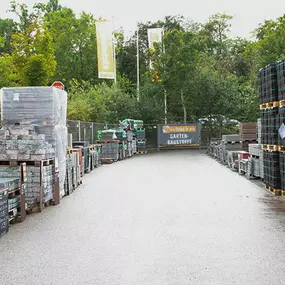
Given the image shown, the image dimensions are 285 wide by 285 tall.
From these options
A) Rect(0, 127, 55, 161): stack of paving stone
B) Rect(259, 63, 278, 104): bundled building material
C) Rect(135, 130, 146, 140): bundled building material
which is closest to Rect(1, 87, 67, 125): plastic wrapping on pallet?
Rect(0, 127, 55, 161): stack of paving stone

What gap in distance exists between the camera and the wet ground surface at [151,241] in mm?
5293

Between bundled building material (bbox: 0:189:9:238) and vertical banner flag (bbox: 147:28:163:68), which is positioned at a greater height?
vertical banner flag (bbox: 147:28:163:68)

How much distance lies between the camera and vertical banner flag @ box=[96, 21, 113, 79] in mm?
35531

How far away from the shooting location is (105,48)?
36000mm

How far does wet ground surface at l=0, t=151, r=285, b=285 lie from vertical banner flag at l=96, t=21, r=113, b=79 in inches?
1007

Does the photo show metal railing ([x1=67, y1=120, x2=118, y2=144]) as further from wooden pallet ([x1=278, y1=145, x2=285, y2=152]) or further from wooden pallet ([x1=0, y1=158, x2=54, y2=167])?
wooden pallet ([x1=278, y1=145, x2=285, y2=152])

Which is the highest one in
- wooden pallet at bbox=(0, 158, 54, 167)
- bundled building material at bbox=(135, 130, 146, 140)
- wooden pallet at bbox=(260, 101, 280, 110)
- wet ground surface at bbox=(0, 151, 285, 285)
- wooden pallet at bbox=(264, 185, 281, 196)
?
bundled building material at bbox=(135, 130, 146, 140)

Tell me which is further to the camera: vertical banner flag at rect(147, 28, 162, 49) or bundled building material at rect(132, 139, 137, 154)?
vertical banner flag at rect(147, 28, 162, 49)

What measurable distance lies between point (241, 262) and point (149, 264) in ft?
4.16

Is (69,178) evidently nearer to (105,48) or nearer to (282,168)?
(282,168)

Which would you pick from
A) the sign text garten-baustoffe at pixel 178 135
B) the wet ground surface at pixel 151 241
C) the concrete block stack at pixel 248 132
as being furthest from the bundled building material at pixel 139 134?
the wet ground surface at pixel 151 241

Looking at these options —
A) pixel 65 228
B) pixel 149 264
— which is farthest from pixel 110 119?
pixel 149 264

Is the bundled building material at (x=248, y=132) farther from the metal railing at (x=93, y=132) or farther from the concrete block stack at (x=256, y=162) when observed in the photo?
the metal railing at (x=93, y=132)

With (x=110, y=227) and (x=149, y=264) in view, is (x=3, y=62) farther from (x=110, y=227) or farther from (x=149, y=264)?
(x=149, y=264)
